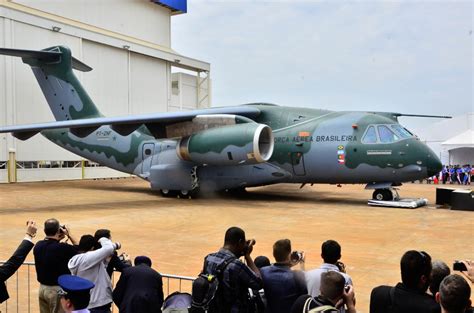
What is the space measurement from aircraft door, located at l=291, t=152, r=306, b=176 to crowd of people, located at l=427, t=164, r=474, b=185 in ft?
56.7

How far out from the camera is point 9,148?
27219 millimetres

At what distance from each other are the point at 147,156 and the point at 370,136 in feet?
Answer: 29.2

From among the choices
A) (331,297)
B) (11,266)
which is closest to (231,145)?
(11,266)

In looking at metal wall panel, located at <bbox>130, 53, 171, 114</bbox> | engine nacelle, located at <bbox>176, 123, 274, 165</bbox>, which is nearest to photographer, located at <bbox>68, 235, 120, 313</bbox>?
engine nacelle, located at <bbox>176, 123, 274, 165</bbox>

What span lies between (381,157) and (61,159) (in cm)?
2178

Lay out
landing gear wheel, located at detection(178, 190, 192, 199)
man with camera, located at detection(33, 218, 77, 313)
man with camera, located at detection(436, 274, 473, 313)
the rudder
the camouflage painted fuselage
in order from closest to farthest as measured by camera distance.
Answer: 1. man with camera, located at detection(436, 274, 473, 313)
2. man with camera, located at detection(33, 218, 77, 313)
3. the camouflage painted fuselage
4. landing gear wheel, located at detection(178, 190, 192, 199)
5. the rudder

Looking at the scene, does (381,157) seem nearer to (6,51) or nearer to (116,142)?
(116,142)

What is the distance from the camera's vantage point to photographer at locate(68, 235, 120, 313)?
4375 millimetres

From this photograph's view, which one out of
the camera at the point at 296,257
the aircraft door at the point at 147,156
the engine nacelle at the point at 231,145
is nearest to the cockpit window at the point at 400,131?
the engine nacelle at the point at 231,145

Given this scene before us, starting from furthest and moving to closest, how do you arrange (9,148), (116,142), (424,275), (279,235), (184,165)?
1. (9,148)
2. (116,142)
3. (184,165)
4. (279,235)
5. (424,275)

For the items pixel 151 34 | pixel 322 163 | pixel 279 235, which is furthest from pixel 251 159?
pixel 151 34

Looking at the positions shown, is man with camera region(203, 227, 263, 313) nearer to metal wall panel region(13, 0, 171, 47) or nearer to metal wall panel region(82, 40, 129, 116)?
metal wall panel region(82, 40, 129, 116)

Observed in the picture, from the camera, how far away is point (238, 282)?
3811 millimetres

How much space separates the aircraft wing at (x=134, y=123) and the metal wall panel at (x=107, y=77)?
48.6ft
